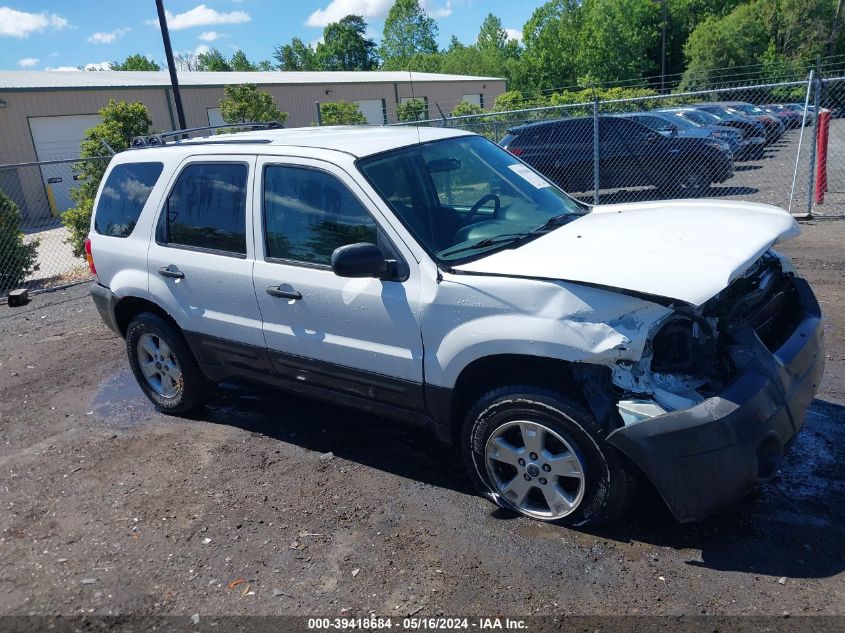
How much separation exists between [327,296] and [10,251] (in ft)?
28.9

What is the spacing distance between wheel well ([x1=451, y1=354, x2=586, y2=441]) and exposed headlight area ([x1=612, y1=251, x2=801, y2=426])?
0.25 metres

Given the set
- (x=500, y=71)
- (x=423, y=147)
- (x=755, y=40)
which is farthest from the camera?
(x=500, y=71)

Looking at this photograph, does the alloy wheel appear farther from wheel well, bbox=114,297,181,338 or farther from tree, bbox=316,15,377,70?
tree, bbox=316,15,377,70

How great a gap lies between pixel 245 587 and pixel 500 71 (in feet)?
190

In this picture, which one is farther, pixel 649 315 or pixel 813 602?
pixel 649 315

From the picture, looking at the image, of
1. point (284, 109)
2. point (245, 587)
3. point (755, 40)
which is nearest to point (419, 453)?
point (245, 587)

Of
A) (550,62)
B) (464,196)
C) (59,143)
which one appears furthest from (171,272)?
(550,62)

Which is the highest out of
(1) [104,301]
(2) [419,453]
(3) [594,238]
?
(3) [594,238]

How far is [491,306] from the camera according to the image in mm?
3242

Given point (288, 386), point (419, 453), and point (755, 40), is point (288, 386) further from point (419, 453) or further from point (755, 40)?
point (755, 40)

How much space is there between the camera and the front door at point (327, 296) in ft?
11.9

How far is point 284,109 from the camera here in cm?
3047

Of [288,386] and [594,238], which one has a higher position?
[594,238]

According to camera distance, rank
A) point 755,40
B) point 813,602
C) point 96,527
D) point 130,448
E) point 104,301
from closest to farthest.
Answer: point 813,602
point 96,527
point 130,448
point 104,301
point 755,40
